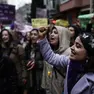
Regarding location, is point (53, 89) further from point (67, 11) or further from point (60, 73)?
point (67, 11)

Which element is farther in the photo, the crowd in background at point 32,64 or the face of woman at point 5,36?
the face of woman at point 5,36

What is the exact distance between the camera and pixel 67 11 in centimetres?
2933

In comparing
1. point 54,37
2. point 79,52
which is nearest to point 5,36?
→ point 54,37

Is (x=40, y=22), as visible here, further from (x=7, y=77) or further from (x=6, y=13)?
(x=6, y=13)

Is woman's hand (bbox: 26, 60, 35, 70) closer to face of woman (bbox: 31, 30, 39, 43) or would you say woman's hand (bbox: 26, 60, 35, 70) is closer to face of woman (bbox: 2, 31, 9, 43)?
face of woman (bbox: 31, 30, 39, 43)

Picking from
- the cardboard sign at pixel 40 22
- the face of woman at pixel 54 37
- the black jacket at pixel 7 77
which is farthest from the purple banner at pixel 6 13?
the face of woman at pixel 54 37

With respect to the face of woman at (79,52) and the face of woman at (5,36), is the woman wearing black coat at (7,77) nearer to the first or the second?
the face of woman at (5,36)

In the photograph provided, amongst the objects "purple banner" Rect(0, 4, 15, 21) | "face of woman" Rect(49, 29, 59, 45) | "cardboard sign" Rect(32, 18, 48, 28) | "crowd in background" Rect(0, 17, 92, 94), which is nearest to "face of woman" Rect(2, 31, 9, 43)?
"crowd in background" Rect(0, 17, 92, 94)

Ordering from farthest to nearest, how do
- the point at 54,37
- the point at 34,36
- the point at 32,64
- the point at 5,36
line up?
the point at 34,36 → the point at 5,36 → the point at 32,64 → the point at 54,37

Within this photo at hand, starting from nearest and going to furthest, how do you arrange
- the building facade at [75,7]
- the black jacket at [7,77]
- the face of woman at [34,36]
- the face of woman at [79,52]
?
the face of woman at [79,52]
the black jacket at [7,77]
the face of woman at [34,36]
the building facade at [75,7]

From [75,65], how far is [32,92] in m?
4.14

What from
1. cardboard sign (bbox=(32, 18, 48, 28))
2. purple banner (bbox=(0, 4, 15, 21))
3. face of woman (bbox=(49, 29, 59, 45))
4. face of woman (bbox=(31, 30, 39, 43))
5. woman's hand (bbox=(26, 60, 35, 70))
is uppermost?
purple banner (bbox=(0, 4, 15, 21))

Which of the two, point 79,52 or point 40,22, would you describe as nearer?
point 79,52

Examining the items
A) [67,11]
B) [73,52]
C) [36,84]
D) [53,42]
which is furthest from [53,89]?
[67,11]
